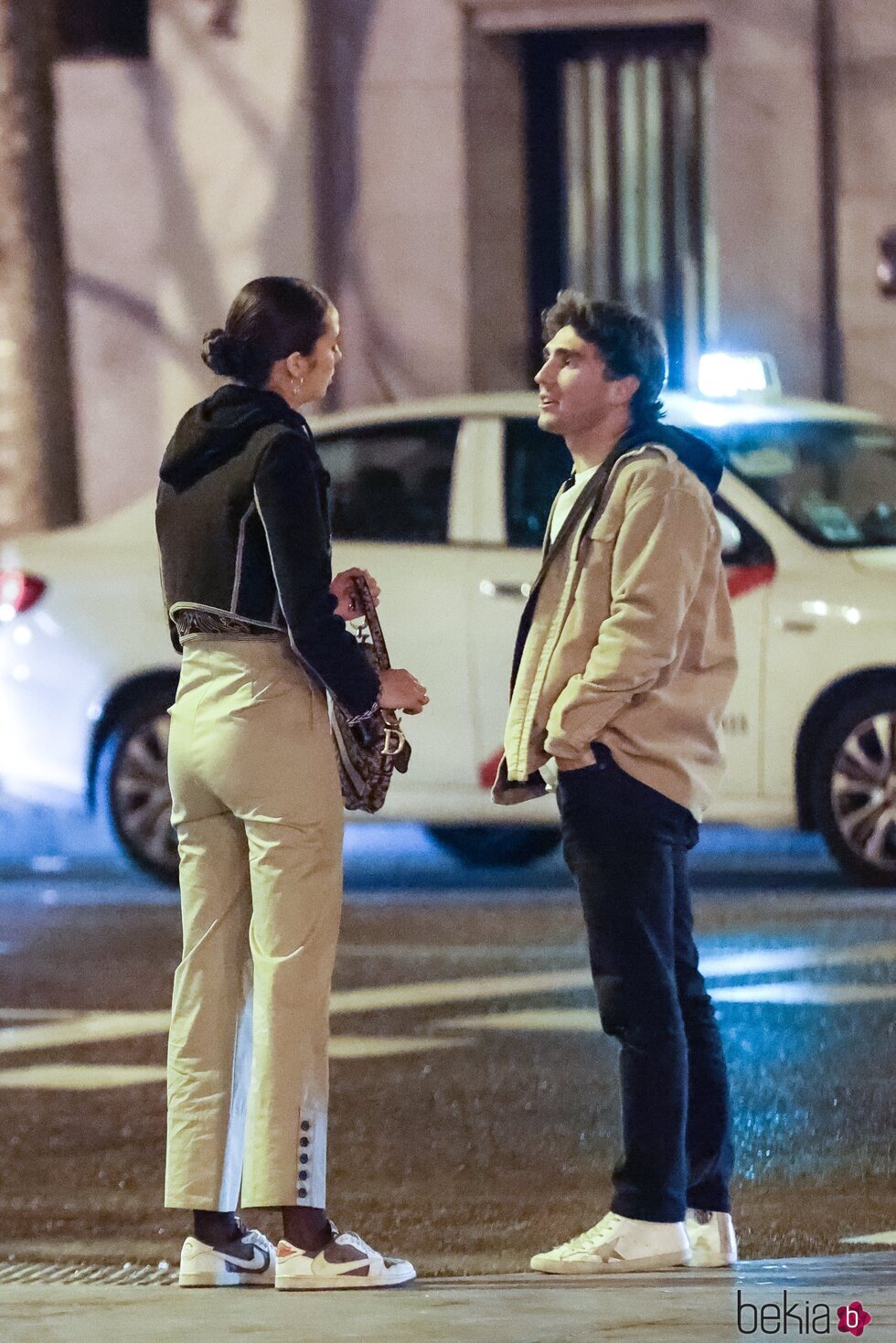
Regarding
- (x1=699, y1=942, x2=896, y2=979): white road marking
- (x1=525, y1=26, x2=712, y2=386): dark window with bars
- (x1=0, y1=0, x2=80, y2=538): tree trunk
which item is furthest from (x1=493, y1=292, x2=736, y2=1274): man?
(x1=525, y1=26, x2=712, y2=386): dark window with bars

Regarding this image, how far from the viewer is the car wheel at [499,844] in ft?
38.0

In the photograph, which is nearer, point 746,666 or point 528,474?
point 746,666

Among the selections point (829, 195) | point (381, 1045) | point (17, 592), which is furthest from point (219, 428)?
point (829, 195)

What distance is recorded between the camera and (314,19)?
17.7 m

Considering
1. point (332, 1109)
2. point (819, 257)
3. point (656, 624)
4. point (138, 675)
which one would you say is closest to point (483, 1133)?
point (332, 1109)

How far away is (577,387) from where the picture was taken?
549 cm

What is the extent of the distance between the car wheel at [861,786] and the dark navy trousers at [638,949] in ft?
16.7

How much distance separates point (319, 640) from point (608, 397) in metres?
0.73

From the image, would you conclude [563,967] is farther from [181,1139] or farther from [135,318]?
[135,318]

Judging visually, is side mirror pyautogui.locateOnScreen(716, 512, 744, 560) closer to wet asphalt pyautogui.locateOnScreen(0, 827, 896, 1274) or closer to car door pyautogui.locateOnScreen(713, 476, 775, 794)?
car door pyautogui.locateOnScreen(713, 476, 775, 794)

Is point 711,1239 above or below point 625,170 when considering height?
below

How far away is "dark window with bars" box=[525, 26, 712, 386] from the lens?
17.9 meters

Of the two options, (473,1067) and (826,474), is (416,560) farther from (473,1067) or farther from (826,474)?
(473,1067)

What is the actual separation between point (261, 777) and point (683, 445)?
966 mm
